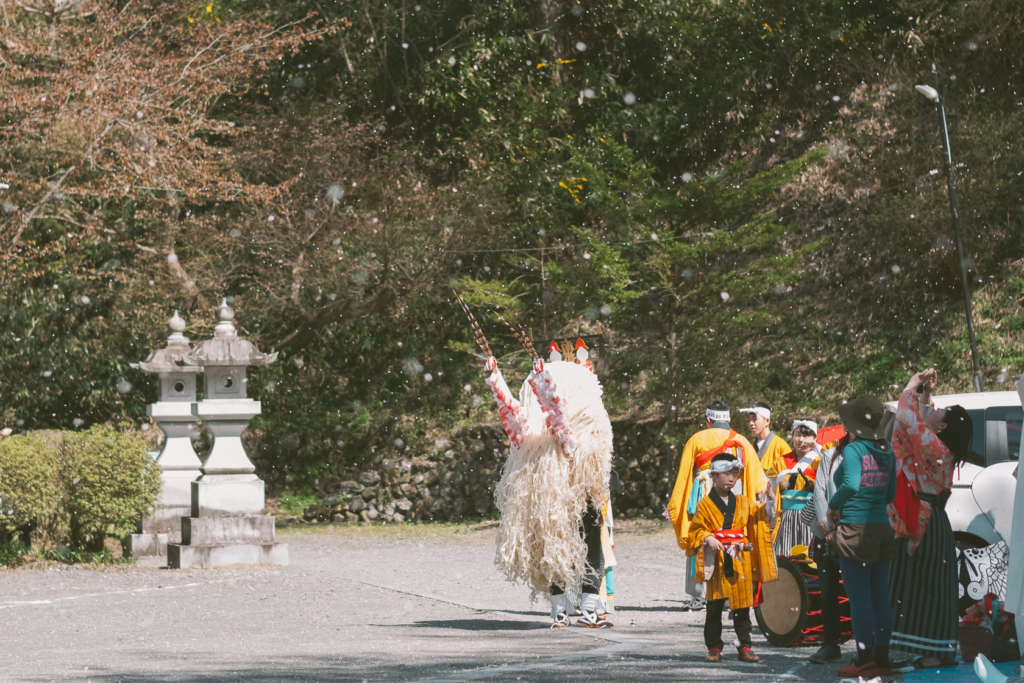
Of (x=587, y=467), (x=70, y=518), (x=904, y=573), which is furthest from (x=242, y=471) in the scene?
(x=904, y=573)

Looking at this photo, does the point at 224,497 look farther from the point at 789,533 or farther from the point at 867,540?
the point at 867,540

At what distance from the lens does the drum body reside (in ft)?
25.6

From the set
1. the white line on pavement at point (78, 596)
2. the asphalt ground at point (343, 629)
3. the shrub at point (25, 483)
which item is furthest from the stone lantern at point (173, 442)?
the white line on pavement at point (78, 596)

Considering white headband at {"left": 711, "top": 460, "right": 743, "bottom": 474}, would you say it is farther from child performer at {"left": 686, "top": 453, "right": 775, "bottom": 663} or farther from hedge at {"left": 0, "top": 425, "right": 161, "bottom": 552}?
hedge at {"left": 0, "top": 425, "right": 161, "bottom": 552}

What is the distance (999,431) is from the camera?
8172 millimetres

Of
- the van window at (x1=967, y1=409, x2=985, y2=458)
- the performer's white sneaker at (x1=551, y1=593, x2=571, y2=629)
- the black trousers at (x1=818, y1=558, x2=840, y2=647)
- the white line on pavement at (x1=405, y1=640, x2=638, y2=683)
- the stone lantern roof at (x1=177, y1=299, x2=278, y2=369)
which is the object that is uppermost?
the stone lantern roof at (x1=177, y1=299, x2=278, y2=369)

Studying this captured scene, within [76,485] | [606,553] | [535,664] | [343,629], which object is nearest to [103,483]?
[76,485]

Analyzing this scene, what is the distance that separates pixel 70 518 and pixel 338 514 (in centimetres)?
879

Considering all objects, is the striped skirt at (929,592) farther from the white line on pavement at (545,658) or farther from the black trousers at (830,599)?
the white line on pavement at (545,658)

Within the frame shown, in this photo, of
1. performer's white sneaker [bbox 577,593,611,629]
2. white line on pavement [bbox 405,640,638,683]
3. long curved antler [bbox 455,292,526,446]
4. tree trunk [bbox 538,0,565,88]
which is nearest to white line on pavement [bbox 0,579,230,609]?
long curved antler [bbox 455,292,526,446]

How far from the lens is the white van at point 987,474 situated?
7.44 meters

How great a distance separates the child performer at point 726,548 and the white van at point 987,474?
126cm

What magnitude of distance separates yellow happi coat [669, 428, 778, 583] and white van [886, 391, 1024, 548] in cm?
100

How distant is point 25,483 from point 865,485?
9990 millimetres
